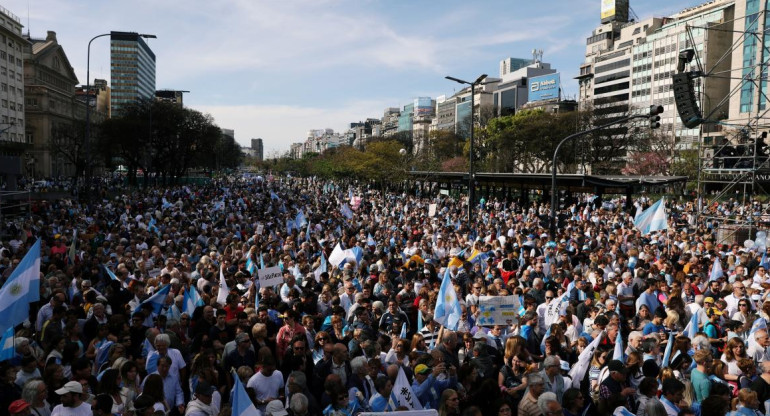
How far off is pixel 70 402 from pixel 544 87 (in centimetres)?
12493

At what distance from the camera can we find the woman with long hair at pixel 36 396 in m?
5.39

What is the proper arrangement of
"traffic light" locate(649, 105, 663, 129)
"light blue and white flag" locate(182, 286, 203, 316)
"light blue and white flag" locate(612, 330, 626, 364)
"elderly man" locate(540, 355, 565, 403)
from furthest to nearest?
"traffic light" locate(649, 105, 663, 129)
"light blue and white flag" locate(182, 286, 203, 316)
"light blue and white flag" locate(612, 330, 626, 364)
"elderly man" locate(540, 355, 565, 403)

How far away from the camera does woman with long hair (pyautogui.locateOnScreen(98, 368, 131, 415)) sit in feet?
18.5

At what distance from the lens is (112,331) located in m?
7.24

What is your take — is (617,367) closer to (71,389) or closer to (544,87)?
(71,389)

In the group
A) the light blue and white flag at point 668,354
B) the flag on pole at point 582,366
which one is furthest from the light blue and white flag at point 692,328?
the flag on pole at point 582,366

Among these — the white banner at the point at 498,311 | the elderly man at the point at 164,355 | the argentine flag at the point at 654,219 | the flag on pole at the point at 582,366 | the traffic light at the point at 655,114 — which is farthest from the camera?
the argentine flag at the point at 654,219

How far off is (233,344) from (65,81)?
123 meters

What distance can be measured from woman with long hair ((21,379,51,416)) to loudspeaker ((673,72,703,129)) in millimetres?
17604

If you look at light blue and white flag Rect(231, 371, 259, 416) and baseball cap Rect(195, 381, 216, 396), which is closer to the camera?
light blue and white flag Rect(231, 371, 259, 416)

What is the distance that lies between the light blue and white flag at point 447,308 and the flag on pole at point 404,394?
2780 mm

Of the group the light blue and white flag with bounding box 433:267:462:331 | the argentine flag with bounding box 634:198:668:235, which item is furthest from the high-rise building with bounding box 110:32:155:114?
the light blue and white flag with bounding box 433:267:462:331

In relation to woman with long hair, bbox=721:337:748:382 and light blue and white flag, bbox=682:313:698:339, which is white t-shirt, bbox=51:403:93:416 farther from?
light blue and white flag, bbox=682:313:698:339

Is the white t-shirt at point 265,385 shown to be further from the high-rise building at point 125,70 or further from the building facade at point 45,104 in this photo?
the high-rise building at point 125,70
